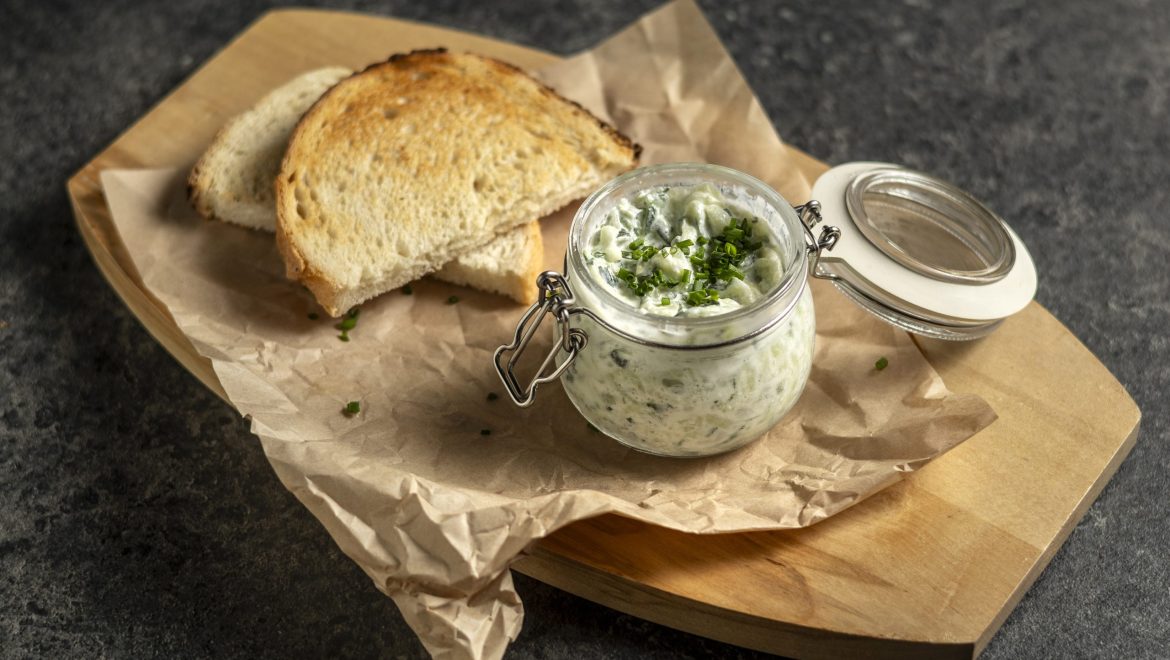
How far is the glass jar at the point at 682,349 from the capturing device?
2186 millimetres

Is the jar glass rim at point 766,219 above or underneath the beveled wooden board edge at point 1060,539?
above

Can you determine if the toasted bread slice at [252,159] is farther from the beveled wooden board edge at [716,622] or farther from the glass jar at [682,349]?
the beveled wooden board edge at [716,622]

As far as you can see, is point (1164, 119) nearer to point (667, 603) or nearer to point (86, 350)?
point (667, 603)

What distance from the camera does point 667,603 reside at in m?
2.33

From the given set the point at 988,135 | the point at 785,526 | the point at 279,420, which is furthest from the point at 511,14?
the point at 785,526

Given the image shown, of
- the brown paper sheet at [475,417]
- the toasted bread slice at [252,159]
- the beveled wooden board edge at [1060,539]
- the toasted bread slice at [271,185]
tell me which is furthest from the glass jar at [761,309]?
the toasted bread slice at [252,159]

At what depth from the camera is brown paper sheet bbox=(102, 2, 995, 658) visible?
7.31 ft

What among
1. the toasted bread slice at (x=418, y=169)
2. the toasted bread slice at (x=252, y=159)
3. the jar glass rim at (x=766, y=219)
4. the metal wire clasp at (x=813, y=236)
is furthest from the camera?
the toasted bread slice at (x=252, y=159)

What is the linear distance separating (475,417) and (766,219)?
79 cm

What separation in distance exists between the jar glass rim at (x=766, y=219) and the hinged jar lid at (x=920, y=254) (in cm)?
24

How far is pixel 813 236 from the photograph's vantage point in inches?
95.1

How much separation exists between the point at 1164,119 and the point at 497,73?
2.12 metres

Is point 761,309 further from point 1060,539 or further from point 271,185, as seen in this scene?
point 271,185

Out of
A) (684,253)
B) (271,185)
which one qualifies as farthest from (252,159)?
(684,253)
